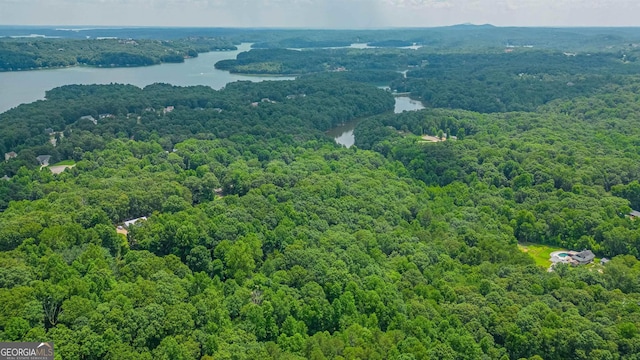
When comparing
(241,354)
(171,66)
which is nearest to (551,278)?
(241,354)

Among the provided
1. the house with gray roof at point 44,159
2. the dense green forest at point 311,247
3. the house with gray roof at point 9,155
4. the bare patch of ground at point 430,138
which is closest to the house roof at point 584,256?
the dense green forest at point 311,247

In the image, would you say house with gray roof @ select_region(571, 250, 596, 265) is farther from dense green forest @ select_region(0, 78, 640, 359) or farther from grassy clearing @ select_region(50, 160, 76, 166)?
grassy clearing @ select_region(50, 160, 76, 166)

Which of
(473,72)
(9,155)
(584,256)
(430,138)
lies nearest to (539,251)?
(584,256)

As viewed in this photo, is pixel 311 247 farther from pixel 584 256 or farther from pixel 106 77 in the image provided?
pixel 106 77

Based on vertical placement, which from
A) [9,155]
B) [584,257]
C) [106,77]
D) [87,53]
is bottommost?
[584,257]

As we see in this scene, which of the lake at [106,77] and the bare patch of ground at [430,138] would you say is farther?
the lake at [106,77]

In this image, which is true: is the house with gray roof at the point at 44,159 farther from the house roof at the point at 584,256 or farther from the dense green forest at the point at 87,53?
the dense green forest at the point at 87,53

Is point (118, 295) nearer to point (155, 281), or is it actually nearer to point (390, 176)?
point (155, 281)
